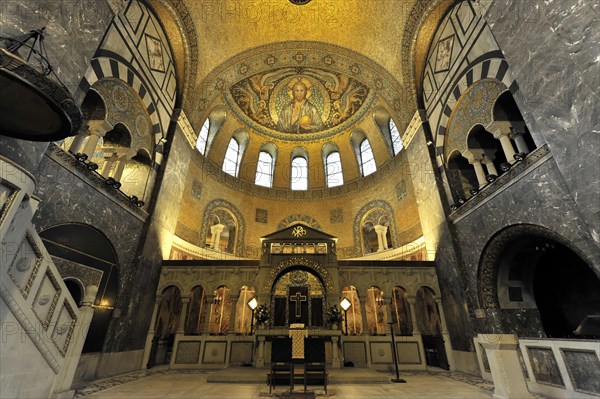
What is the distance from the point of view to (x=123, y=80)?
954 centimetres

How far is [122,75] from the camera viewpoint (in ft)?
30.9

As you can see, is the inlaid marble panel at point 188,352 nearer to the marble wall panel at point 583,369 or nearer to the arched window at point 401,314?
the arched window at point 401,314

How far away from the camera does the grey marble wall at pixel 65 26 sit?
5.66 m

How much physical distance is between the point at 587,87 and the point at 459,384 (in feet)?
25.4

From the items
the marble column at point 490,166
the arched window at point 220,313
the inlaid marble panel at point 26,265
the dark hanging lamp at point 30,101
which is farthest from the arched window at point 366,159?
the inlaid marble panel at point 26,265

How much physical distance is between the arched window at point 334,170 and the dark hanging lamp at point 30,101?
619 inches

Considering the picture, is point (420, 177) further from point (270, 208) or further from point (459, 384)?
point (270, 208)

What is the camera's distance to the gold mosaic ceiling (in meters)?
12.7

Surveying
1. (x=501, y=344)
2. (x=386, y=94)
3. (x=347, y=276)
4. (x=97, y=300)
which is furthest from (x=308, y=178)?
(x=501, y=344)

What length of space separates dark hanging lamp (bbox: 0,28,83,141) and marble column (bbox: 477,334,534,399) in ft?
30.7

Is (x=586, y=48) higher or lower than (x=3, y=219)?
higher

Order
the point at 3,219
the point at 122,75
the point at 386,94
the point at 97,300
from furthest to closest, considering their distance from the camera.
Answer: the point at 386,94 → the point at 122,75 → the point at 97,300 → the point at 3,219

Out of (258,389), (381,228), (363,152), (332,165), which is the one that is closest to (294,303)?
(258,389)

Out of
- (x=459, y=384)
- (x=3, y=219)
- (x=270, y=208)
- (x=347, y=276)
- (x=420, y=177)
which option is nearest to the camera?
(x=3, y=219)
